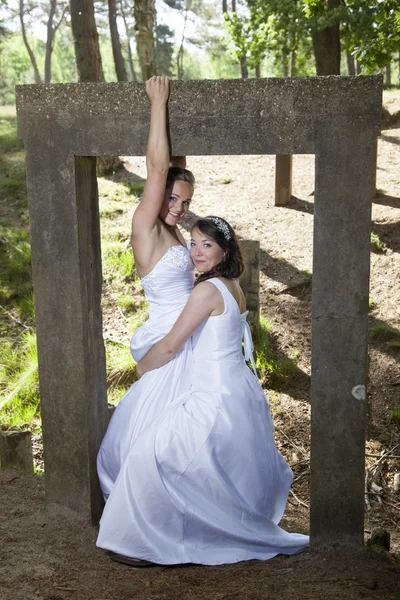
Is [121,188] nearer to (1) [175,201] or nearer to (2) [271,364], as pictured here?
(2) [271,364]

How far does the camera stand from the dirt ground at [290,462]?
3715 millimetres

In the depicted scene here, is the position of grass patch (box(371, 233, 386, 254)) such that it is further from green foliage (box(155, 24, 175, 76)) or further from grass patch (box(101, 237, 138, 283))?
green foliage (box(155, 24, 175, 76))

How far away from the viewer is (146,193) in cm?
401

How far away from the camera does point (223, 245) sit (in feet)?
13.4

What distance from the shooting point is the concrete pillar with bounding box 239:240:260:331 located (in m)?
7.53

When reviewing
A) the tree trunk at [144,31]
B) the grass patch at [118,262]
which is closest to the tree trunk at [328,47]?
the tree trunk at [144,31]

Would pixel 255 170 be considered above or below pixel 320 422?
above

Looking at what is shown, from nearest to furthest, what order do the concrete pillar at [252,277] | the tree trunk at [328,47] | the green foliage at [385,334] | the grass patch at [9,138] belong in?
1. the concrete pillar at [252,277]
2. the green foliage at [385,334]
3. the tree trunk at [328,47]
4. the grass patch at [9,138]

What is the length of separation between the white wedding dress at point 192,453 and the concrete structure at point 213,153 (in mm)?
329

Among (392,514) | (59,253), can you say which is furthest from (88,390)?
(392,514)

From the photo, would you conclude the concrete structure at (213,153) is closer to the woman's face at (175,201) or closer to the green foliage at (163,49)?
the woman's face at (175,201)

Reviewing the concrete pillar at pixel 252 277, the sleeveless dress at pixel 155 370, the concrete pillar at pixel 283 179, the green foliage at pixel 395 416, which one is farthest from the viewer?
the concrete pillar at pixel 283 179

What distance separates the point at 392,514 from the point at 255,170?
8.93m

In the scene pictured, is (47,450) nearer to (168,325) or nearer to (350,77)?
(168,325)
